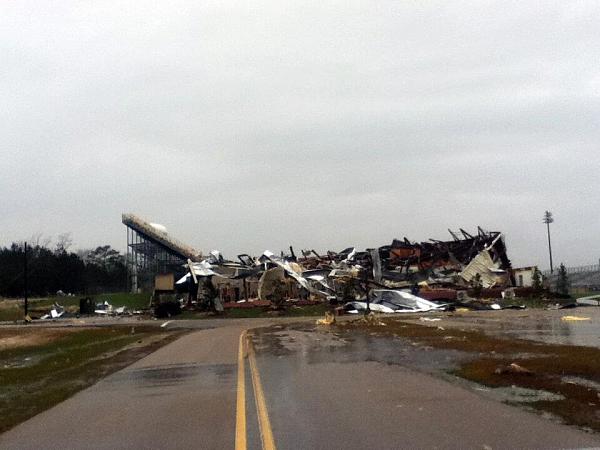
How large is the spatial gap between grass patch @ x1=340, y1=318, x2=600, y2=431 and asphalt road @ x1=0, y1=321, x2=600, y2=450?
0.66 metres

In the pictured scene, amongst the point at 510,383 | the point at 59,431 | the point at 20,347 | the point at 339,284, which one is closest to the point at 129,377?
the point at 59,431

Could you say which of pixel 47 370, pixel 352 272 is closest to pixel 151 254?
pixel 352 272

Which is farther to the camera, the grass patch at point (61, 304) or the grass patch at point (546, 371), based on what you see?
the grass patch at point (61, 304)

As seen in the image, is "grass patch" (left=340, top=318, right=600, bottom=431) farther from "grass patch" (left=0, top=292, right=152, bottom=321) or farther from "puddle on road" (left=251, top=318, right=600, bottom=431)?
"grass patch" (left=0, top=292, right=152, bottom=321)

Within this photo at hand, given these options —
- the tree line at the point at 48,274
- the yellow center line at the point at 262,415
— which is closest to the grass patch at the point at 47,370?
the yellow center line at the point at 262,415

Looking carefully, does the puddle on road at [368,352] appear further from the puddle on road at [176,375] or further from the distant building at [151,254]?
the distant building at [151,254]

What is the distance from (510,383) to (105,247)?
157 metres

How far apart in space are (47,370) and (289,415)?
1199 cm

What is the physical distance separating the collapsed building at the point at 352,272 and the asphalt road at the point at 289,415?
4628 centimetres

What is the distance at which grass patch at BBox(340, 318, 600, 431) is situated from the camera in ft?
27.8

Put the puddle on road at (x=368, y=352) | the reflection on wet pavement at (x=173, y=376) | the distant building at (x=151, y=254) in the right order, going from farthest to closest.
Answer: the distant building at (x=151, y=254) < the puddle on road at (x=368, y=352) < the reflection on wet pavement at (x=173, y=376)

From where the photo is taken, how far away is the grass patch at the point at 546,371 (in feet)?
27.8

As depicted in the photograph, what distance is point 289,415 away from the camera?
866 cm

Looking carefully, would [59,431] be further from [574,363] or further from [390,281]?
[390,281]
